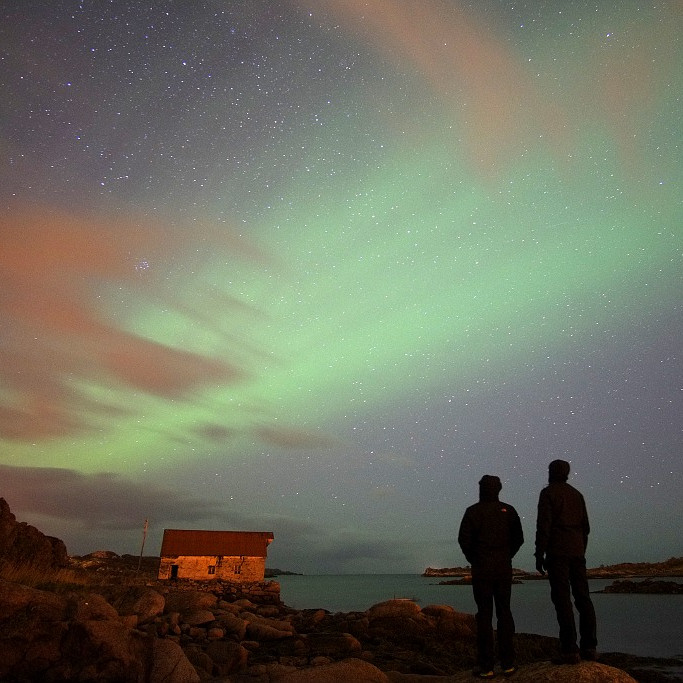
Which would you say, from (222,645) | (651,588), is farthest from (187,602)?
(651,588)

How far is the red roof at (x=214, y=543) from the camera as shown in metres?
37.2

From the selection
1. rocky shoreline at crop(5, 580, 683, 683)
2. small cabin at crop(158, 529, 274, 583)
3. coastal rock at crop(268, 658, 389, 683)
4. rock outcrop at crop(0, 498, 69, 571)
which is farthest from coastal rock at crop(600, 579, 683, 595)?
coastal rock at crop(268, 658, 389, 683)

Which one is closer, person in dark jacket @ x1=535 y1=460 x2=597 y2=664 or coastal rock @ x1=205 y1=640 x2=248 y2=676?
person in dark jacket @ x1=535 y1=460 x2=597 y2=664

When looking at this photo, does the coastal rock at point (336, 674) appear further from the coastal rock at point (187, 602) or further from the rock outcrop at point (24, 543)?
the rock outcrop at point (24, 543)

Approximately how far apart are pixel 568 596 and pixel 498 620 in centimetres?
93

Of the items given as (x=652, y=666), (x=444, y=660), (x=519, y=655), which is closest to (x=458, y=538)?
(x=444, y=660)

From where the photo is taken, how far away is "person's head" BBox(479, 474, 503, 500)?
23.4ft

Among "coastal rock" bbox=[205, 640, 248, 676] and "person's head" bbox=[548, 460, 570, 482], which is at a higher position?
"person's head" bbox=[548, 460, 570, 482]

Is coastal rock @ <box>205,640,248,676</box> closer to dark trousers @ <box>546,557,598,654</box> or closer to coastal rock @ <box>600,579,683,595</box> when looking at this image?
dark trousers @ <box>546,557,598,654</box>

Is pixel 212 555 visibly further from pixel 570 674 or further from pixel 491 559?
pixel 570 674

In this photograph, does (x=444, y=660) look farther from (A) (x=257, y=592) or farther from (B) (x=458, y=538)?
(A) (x=257, y=592)

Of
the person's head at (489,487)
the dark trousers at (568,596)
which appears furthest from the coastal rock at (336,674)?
the person's head at (489,487)

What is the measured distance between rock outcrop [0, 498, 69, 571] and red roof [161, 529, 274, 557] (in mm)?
13879

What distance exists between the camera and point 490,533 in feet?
22.6
